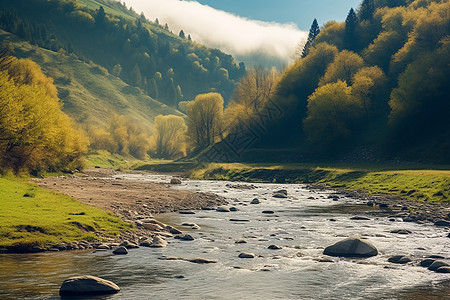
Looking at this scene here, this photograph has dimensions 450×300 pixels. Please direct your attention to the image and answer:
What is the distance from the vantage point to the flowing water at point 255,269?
768 inches

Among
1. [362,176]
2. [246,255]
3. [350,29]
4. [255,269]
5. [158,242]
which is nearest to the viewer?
[255,269]

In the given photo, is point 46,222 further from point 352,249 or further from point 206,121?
point 206,121

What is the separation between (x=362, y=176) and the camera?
246 ft

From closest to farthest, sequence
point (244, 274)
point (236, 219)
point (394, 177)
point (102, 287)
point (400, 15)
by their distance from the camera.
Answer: point (102, 287)
point (244, 274)
point (236, 219)
point (394, 177)
point (400, 15)

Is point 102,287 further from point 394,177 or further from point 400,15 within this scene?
point 400,15

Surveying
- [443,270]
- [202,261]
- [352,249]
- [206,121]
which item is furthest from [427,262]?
[206,121]

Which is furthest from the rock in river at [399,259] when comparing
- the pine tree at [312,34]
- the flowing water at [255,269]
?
the pine tree at [312,34]

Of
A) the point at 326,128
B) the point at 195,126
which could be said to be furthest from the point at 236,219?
the point at 195,126

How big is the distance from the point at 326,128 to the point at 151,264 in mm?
88564

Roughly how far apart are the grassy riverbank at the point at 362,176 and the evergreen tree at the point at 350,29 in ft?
247

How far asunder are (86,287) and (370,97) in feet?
370

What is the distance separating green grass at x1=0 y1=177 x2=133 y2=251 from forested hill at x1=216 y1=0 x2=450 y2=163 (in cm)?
6671

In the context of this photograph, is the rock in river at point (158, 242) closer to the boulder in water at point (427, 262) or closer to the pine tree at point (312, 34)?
the boulder in water at point (427, 262)

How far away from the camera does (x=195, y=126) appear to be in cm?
15725
